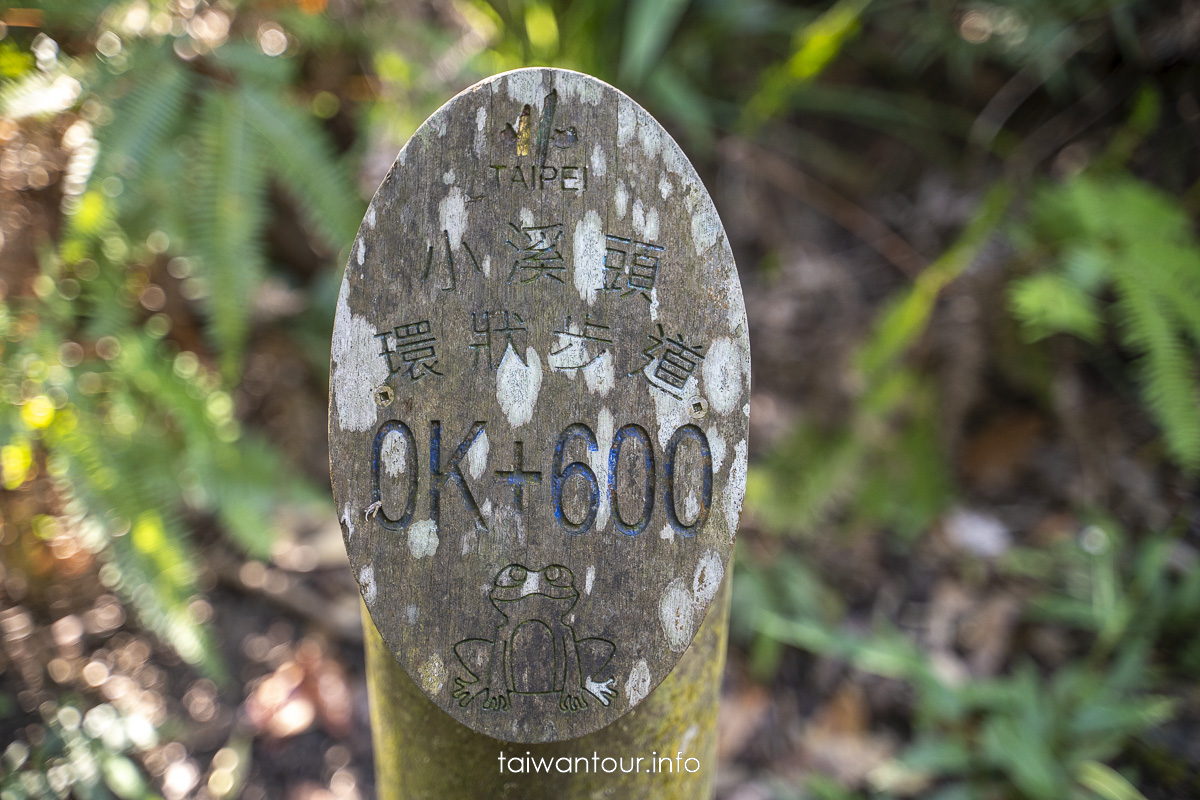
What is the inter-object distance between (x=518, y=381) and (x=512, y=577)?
0.20 m

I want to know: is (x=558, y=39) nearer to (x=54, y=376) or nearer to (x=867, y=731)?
(x=54, y=376)

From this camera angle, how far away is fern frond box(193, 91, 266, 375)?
4.47 feet

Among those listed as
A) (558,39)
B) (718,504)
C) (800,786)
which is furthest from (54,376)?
(800,786)

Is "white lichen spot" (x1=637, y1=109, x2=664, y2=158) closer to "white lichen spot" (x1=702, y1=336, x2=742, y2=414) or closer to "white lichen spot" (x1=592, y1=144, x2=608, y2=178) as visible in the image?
"white lichen spot" (x1=592, y1=144, x2=608, y2=178)

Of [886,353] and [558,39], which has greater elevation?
[558,39]

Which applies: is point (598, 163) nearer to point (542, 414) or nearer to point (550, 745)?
point (542, 414)

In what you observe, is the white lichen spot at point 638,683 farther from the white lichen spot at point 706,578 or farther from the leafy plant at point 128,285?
the leafy plant at point 128,285

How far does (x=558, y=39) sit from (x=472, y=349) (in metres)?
1.64

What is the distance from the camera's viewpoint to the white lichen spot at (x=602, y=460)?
703 mm

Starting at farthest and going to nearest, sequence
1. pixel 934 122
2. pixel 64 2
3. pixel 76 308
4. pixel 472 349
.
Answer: pixel 934 122, pixel 76 308, pixel 64 2, pixel 472 349

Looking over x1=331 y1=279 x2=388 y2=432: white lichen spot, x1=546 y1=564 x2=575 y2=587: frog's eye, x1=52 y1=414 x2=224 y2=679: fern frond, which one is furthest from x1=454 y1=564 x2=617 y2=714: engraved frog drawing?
x1=52 y1=414 x2=224 y2=679: fern frond

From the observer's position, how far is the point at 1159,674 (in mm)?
1604

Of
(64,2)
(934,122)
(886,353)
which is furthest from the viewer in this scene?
(934,122)

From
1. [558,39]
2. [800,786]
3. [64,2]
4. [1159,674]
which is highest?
[558,39]
